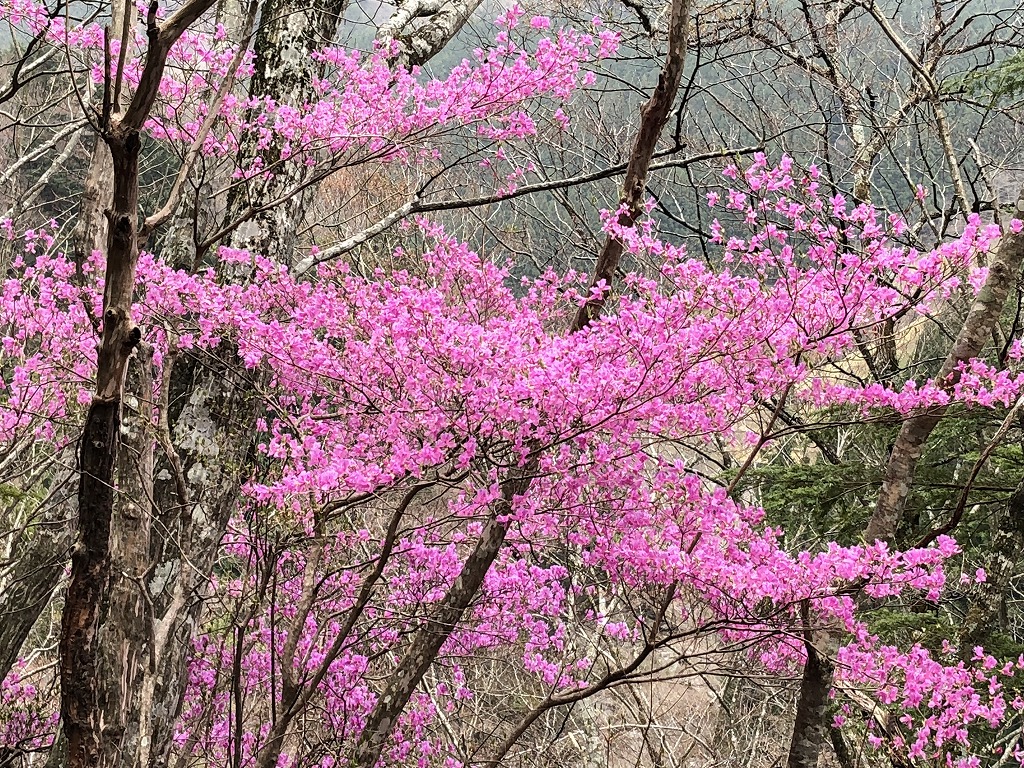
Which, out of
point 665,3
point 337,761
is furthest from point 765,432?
point 665,3

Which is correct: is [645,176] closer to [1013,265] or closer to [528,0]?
[1013,265]

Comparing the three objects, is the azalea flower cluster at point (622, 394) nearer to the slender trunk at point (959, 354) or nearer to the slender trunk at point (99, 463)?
the slender trunk at point (959, 354)

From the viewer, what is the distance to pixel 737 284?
307cm

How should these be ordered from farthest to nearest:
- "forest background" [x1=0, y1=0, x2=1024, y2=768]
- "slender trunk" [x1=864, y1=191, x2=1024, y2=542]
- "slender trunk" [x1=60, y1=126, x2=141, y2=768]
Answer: "slender trunk" [x1=864, y1=191, x2=1024, y2=542] < "forest background" [x1=0, y1=0, x2=1024, y2=768] < "slender trunk" [x1=60, y1=126, x2=141, y2=768]

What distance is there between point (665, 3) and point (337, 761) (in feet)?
23.5

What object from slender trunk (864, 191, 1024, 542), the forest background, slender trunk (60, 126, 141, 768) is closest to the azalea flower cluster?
the forest background

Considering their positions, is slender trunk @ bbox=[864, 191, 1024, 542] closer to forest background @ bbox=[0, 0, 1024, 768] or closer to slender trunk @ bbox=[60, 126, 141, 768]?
forest background @ bbox=[0, 0, 1024, 768]

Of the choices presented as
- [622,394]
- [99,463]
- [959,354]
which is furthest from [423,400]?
[959,354]

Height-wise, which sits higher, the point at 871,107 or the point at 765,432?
the point at 871,107

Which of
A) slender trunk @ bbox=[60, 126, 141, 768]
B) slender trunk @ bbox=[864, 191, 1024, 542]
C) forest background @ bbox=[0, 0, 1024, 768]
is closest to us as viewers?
slender trunk @ bbox=[60, 126, 141, 768]

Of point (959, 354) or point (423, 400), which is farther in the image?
point (959, 354)

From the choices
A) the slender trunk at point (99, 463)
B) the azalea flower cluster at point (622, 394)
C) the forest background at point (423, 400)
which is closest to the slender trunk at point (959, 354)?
the forest background at point (423, 400)

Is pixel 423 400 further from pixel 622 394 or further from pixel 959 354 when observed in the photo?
pixel 959 354

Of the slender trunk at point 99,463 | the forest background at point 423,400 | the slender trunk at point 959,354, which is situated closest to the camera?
the slender trunk at point 99,463
